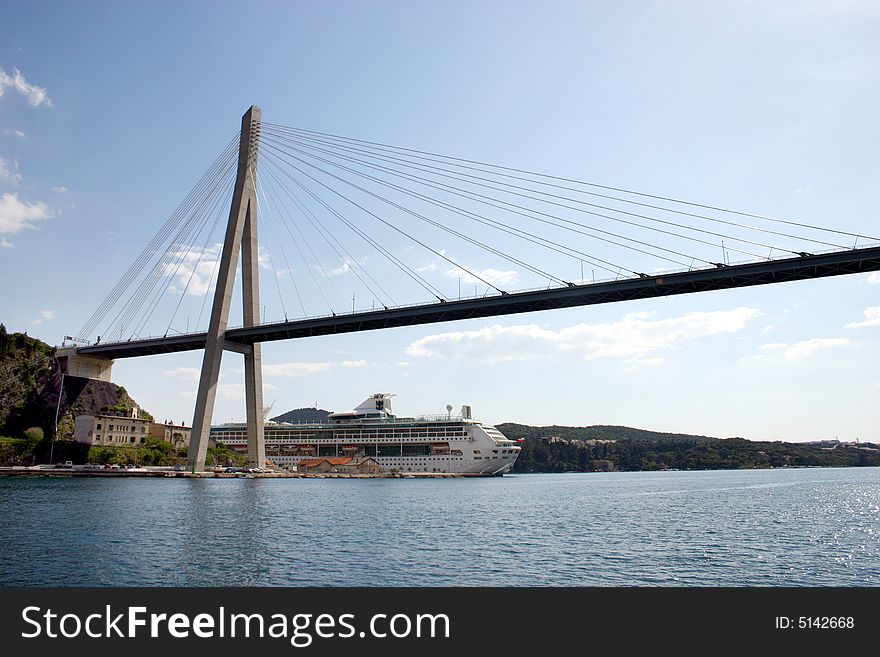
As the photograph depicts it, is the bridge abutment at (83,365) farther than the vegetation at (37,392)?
Yes

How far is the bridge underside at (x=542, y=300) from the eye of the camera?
3562 centimetres

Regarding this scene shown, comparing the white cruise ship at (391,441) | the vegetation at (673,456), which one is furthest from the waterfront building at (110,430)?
the vegetation at (673,456)

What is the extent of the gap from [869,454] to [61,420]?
197 metres

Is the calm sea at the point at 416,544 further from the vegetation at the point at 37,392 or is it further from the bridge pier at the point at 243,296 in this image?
the vegetation at the point at 37,392

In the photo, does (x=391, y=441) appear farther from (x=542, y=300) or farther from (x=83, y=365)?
(x=542, y=300)

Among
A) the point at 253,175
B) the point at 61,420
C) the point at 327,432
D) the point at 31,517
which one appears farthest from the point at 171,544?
the point at 327,432

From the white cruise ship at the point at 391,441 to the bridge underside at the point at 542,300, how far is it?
3518 centimetres

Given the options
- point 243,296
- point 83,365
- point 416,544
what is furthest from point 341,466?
point 416,544

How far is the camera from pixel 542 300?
43.8 metres

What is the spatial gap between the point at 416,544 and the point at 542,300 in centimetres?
2744

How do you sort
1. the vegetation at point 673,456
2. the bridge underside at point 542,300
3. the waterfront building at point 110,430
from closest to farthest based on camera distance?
the bridge underside at point 542,300 < the waterfront building at point 110,430 < the vegetation at point 673,456

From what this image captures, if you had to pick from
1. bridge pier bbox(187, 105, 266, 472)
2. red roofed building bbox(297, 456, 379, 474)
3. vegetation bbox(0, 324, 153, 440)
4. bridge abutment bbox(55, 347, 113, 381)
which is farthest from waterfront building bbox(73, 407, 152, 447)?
red roofed building bbox(297, 456, 379, 474)
